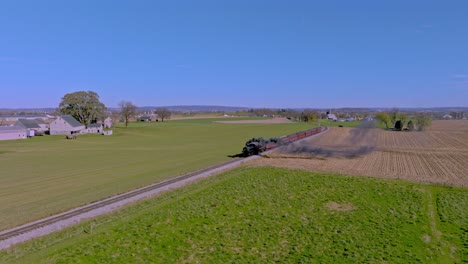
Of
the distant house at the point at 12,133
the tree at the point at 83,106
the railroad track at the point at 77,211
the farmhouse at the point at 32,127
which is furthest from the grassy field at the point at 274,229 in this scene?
the tree at the point at 83,106

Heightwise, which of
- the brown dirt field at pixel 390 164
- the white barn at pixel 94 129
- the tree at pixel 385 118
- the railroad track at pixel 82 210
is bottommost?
the brown dirt field at pixel 390 164

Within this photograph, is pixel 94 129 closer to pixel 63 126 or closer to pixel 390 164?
pixel 63 126

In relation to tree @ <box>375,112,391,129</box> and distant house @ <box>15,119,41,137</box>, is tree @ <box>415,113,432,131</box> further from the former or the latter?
distant house @ <box>15,119,41,137</box>

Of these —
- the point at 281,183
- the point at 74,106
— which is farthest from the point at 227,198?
the point at 74,106

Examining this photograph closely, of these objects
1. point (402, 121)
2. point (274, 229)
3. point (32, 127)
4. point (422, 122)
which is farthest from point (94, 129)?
point (422, 122)

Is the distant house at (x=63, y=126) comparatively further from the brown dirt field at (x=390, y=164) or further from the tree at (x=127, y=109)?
the brown dirt field at (x=390, y=164)

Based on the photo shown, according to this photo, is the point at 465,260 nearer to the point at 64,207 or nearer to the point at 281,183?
the point at 281,183

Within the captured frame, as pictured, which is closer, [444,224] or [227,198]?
[444,224]
